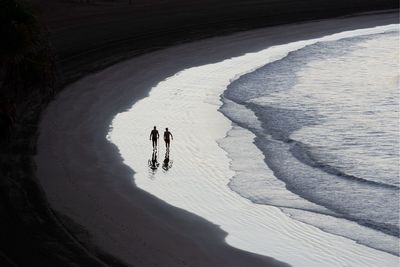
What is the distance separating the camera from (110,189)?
92.7 ft

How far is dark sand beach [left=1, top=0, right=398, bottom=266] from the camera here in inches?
908

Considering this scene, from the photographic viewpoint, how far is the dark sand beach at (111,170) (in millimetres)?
23062

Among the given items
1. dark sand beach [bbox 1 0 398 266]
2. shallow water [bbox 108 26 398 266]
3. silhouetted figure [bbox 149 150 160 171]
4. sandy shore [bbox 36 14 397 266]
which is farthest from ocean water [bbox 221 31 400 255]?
dark sand beach [bbox 1 0 398 266]

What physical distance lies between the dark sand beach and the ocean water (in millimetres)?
3306

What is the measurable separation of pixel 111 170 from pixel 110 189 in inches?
80.5

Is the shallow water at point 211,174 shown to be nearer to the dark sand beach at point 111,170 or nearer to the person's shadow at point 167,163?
the person's shadow at point 167,163

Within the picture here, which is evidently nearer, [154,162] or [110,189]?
[110,189]

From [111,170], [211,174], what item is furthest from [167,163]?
[111,170]

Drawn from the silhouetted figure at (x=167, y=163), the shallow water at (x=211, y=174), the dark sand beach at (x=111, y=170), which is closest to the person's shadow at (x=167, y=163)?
the silhouetted figure at (x=167, y=163)

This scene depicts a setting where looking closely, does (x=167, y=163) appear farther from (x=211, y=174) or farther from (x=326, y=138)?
(x=326, y=138)

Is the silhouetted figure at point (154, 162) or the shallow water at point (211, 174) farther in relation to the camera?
the silhouetted figure at point (154, 162)

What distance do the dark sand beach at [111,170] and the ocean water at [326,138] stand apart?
331 cm

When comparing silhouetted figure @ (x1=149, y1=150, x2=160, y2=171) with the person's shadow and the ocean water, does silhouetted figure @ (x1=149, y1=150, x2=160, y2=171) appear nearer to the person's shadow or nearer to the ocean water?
the person's shadow

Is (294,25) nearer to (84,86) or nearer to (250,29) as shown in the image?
(250,29)
